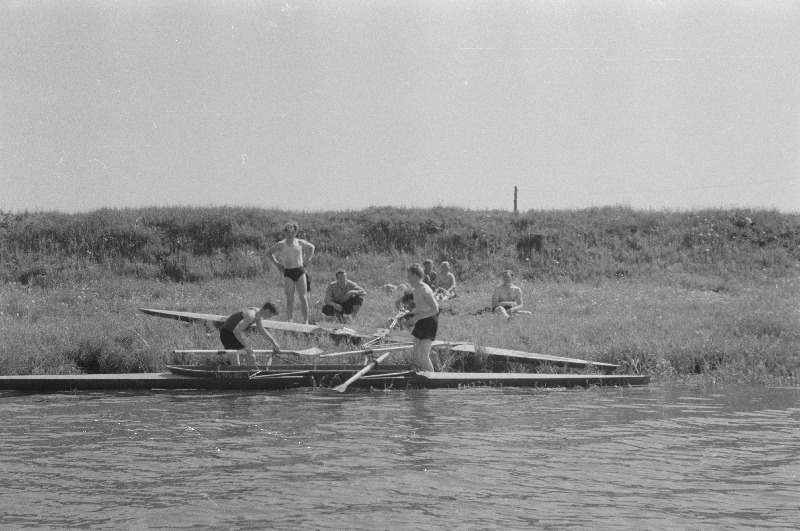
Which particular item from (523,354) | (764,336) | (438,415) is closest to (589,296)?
(764,336)

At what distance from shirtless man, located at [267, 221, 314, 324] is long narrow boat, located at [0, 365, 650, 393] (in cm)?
307

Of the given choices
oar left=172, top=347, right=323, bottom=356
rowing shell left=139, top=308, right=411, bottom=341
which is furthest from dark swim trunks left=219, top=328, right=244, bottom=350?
rowing shell left=139, top=308, right=411, bottom=341

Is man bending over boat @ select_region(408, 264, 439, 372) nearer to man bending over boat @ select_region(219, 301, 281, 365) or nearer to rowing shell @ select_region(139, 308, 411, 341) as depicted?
rowing shell @ select_region(139, 308, 411, 341)

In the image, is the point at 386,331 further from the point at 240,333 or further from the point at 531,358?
the point at 240,333

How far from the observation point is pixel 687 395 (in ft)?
46.7

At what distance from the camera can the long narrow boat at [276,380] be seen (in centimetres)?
1452

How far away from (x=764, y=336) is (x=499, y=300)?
208 inches

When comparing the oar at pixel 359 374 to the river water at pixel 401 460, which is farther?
the oar at pixel 359 374

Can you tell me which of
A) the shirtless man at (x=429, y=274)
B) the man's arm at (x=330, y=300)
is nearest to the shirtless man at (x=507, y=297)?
the shirtless man at (x=429, y=274)

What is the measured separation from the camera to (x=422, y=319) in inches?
559

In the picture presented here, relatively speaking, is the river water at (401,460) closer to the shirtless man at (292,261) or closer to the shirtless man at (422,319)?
the shirtless man at (422,319)

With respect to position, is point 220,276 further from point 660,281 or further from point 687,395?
point 687,395

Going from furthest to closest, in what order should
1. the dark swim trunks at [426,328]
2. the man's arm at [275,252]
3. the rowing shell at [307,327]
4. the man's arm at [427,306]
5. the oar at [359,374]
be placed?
the man's arm at [275,252] → the rowing shell at [307,327] → the dark swim trunks at [426,328] → the man's arm at [427,306] → the oar at [359,374]

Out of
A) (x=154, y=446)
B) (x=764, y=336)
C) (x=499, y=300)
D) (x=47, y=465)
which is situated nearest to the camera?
(x=47, y=465)
